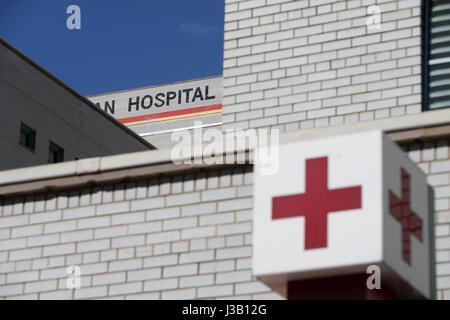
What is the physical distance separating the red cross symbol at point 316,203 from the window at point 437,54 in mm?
5757

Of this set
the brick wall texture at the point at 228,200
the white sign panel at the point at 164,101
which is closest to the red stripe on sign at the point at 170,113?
the white sign panel at the point at 164,101

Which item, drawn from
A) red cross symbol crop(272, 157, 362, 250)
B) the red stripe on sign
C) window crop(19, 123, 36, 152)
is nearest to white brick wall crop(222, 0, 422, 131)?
red cross symbol crop(272, 157, 362, 250)

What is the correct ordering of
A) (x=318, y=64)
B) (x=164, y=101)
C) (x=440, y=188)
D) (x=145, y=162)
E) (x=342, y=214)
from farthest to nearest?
(x=164, y=101)
(x=318, y=64)
(x=145, y=162)
(x=440, y=188)
(x=342, y=214)

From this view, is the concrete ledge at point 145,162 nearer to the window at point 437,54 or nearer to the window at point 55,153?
the window at point 437,54

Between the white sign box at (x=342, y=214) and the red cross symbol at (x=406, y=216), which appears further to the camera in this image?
the red cross symbol at (x=406, y=216)

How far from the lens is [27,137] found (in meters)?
48.3

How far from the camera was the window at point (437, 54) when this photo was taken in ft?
67.6

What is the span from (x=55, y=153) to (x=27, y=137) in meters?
1.99

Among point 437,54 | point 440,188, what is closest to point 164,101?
point 437,54

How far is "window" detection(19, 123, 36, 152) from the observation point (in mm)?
47844

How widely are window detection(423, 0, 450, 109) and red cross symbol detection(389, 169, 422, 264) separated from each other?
541cm

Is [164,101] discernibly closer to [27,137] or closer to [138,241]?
[27,137]

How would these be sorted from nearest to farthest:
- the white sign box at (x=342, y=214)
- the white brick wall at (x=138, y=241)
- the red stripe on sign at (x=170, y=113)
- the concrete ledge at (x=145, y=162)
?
the white sign box at (x=342, y=214) < the concrete ledge at (x=145, y=162) < the white brick wall at (x=138, y=241) < the red stripe on sign at (x=170, y=113)
